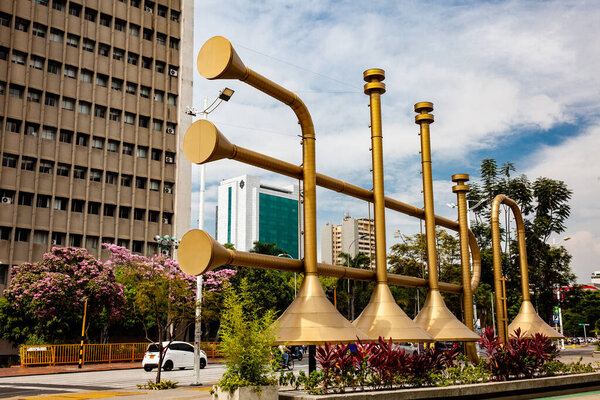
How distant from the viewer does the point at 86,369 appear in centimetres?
3531

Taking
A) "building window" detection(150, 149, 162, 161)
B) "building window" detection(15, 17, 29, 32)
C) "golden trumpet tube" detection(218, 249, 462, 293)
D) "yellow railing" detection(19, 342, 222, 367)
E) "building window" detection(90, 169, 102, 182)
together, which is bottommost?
"yellow railing" detection(19, 342, 222, 367)

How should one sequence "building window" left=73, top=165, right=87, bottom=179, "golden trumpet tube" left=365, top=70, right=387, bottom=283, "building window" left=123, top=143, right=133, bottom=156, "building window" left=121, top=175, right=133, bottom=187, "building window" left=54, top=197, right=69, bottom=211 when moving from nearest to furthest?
"golden trumpet tube" left=365, top=70, right=387, bottom=283 → "building window" left=54, top=197, right=69, bottom=211 → "building window" left=73, top=165, right=87, bottom=179 → "building window" left=121, top=175, right=133, bottom=187 → "building window" left=123, top=143, right=133, bottom=156

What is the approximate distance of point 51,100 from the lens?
2136 inches

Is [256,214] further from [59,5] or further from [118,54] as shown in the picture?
[59,5]

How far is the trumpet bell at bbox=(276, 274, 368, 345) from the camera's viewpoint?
13039 mm

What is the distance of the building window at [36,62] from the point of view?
53.2 metres

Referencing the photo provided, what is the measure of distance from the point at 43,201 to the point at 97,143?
26.4 ft

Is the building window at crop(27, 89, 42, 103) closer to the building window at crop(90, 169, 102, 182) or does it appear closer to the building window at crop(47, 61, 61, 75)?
the building window at crop(47, 61, 61, 75)

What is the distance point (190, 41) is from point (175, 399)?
2175 inches

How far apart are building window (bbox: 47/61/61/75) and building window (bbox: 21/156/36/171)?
9038 millimetres

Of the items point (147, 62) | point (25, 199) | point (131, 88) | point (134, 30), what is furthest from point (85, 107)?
point (25, 199)

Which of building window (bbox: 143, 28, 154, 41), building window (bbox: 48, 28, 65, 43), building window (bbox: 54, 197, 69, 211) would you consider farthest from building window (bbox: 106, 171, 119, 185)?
building window (bbox: 143, 28, 154, 41)

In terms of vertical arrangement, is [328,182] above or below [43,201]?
below

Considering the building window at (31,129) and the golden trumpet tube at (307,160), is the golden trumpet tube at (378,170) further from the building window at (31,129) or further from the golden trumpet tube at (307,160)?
the building window at (31,129)
